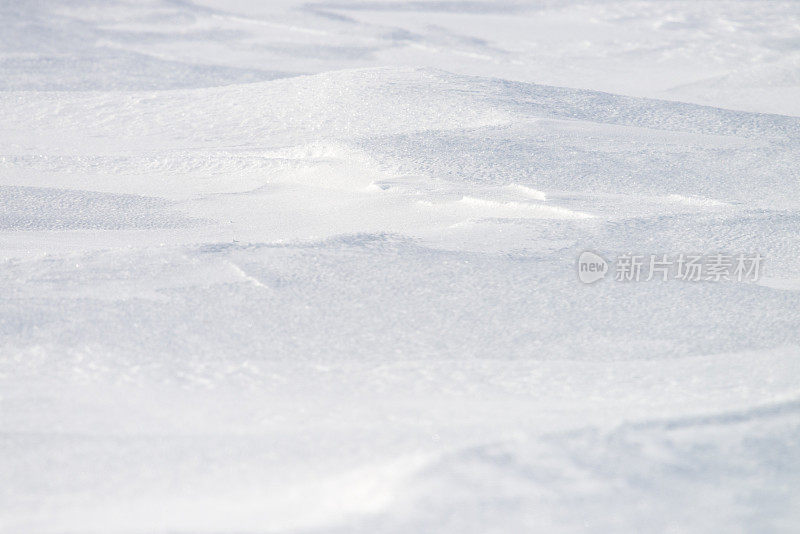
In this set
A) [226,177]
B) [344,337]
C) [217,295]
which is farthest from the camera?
[226,177]

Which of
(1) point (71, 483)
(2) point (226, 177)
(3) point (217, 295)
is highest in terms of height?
(2) point (226, 177)

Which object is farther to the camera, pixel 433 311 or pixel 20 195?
pixel 20 195

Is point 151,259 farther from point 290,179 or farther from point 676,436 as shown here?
point 676,436

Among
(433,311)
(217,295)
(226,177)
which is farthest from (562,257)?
(226,177)

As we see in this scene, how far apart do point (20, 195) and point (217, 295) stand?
0.75 metres

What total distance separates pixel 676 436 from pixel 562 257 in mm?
556

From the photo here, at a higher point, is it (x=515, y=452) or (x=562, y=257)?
(x=562, y=257)

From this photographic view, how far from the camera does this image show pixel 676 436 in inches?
Result: 39.2

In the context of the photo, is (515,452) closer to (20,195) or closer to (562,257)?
(562,257)

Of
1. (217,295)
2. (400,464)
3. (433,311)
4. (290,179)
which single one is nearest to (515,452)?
(400,464)

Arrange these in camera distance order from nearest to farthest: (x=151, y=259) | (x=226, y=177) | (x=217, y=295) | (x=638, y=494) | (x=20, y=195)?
(x=638, y=494) → (x=217, y=295) → (x=151, y=259) → (x=20, y=195) → (x=226, y=177)

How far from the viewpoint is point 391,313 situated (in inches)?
51.6

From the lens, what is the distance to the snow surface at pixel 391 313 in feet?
2.97

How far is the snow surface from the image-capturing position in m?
0.90
